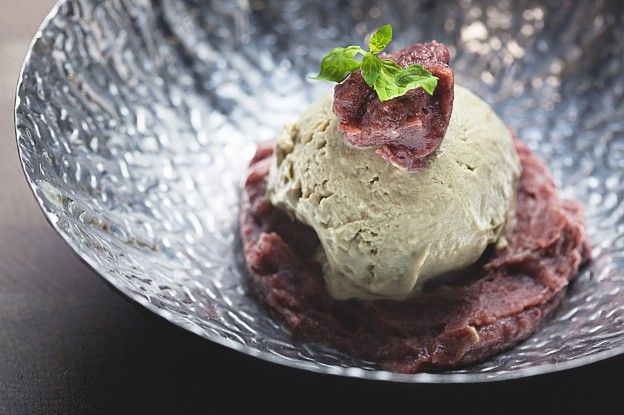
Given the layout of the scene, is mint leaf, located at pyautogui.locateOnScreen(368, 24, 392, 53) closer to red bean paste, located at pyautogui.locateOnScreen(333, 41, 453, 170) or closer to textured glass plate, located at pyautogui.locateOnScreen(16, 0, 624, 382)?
red bean paste, located at pyautogui.locateOnScreen(333, 41, 453, 170)

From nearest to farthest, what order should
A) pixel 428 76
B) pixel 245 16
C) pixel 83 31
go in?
1. pixel 428 76
2. pixel 83 31
3. pixel 245 16

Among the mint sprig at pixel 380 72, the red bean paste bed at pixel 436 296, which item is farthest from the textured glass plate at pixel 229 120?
the mint sprig at pixel 380 72

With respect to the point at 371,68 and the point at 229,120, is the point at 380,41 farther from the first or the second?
the point at 229,120

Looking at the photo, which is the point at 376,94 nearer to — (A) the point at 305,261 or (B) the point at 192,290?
(A) the point at 305,261

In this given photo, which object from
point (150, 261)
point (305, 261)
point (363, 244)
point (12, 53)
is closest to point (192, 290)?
point (150, 261)

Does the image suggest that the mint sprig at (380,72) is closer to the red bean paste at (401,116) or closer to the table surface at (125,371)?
the red bean paste at (401,116)
